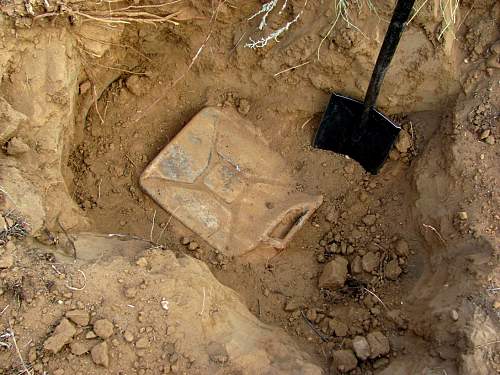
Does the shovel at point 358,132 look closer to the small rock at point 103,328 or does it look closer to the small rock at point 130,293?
the small rock at point 130,293

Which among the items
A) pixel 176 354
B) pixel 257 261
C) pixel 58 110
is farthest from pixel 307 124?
pixel 176 354

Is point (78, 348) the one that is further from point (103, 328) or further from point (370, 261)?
point (370, 261)

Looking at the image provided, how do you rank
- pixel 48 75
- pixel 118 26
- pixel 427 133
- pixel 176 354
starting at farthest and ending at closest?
1. pixel 427 133
2. pixel 118 26
3. pixel 48 75
4. pixel 176 354

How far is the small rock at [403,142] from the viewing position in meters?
3.01

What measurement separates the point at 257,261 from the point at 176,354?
96 centimetres

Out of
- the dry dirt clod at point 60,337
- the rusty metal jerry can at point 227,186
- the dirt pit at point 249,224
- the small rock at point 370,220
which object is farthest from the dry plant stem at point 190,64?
the dry dirt clod at point 60,337

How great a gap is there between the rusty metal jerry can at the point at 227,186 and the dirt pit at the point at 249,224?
0.08 meters

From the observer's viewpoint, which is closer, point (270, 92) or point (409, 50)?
point (409, 50)

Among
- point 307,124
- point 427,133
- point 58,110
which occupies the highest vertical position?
point 427,133

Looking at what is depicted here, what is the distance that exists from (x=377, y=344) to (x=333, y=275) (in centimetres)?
46

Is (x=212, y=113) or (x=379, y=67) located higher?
(x=379, y=67)

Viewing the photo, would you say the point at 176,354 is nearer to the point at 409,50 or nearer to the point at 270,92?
the point at 270,92

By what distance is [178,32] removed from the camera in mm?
3092

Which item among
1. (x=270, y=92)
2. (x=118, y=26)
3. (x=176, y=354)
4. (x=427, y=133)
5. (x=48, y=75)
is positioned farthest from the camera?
(x=270, y=92)
